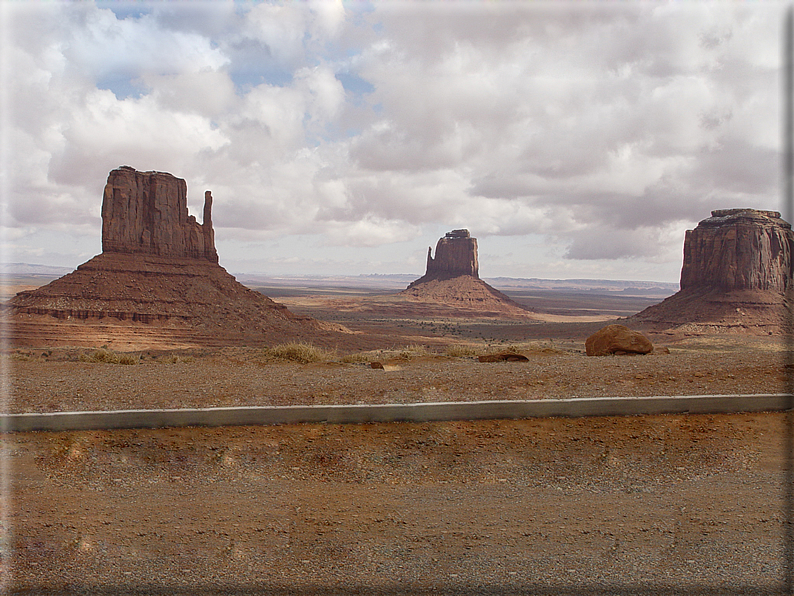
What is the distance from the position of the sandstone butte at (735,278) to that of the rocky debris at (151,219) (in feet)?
167

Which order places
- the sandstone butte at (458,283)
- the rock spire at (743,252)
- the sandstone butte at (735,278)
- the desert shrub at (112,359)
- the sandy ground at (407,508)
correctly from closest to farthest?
the sandy ground at (407,508), the desert shrub at (112,359), the sandstone butte at (735,278), the rock spire at (743,252), the sandstone butte at (458,283)

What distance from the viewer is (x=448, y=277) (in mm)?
131125

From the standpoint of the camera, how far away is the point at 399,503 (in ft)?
21.4

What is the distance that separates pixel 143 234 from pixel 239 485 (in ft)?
Result: 164

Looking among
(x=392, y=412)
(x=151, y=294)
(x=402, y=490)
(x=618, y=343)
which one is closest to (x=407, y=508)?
(x=402, y=490)

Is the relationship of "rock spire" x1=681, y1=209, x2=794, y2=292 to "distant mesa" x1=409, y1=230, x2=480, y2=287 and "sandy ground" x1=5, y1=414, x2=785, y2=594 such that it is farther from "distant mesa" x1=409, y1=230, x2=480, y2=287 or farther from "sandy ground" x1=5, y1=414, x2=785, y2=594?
"distant mesa" x1=409, y1=230, x2=480, y2=287

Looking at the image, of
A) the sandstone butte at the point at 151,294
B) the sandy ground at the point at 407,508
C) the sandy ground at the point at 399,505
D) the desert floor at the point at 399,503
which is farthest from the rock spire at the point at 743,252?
the sandy ground at the point at 407,508

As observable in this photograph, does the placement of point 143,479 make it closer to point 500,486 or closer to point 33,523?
point 33,523

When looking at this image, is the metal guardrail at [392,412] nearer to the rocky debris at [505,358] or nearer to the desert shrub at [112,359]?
the rocky debris at [505,358]

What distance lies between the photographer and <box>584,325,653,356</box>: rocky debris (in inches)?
680

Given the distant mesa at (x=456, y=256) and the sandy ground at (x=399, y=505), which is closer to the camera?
the sandy ground at (x=399, y=505)

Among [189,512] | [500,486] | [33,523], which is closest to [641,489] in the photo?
[500,486]

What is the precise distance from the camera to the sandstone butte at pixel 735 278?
182ft

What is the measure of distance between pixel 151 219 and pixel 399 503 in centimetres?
5180
